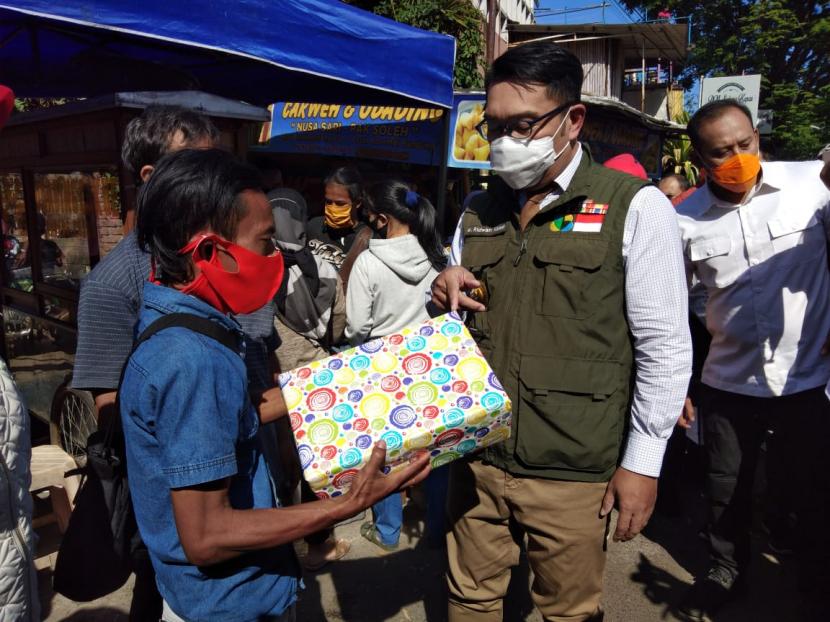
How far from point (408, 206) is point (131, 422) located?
86.7 inches

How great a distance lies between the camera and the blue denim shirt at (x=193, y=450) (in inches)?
44.6

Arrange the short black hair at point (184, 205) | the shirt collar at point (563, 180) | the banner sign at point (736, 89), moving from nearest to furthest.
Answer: the short black hair at point (184, 205), the shirt collar at point (563, 180), the banner sign at point (736, 89)

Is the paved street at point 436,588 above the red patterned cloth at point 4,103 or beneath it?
beneath

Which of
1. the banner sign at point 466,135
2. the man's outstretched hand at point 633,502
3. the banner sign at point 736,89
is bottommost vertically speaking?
the man's outstretched hand at point 633,502

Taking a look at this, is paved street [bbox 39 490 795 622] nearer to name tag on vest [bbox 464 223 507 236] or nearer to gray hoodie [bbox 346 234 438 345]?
gray hoodie [bbox 346 234 438 345]

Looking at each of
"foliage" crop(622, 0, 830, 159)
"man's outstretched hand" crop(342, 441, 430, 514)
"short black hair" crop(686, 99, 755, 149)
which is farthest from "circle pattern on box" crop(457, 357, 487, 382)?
"foliage" crop(622, 0, 830, 159)

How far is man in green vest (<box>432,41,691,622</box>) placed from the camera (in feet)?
5.41

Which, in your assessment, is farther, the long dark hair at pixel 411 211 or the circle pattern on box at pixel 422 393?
the long dark hair at pixel 411 211

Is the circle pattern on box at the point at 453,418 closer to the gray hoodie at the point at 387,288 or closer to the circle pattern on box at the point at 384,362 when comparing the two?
the circle pattern on box at the point at 384,362

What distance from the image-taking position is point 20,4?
225cm

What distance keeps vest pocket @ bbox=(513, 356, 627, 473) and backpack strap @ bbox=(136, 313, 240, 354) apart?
87 cm

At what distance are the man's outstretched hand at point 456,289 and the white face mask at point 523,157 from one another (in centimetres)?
31

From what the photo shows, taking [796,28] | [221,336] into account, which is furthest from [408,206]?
[796,28]

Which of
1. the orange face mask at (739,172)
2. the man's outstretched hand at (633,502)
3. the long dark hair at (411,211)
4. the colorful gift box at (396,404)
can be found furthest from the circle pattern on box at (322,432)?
the orange face mask at (739,172)
